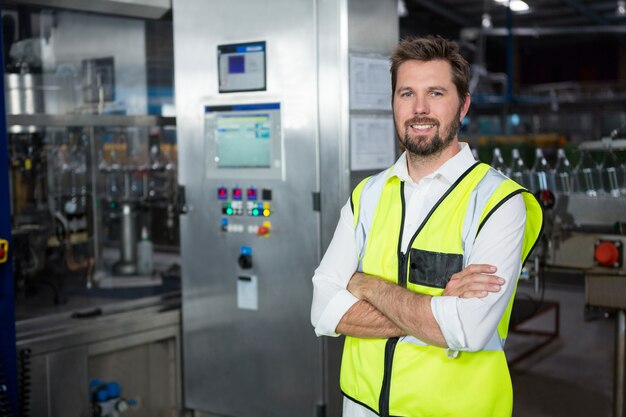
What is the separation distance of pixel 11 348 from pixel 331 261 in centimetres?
120

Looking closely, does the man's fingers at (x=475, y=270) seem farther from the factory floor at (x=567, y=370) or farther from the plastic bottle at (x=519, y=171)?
the factory floor at (x=567, y=370)

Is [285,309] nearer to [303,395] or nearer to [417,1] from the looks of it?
[303,395]

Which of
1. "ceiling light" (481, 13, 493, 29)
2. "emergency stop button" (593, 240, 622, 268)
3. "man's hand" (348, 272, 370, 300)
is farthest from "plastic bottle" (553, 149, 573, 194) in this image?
"ceiling light" (481, 13, 493, 29)

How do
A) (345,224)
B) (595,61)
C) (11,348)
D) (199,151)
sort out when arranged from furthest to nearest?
(595,61)
(199,151)
(11,348)
(345,224)

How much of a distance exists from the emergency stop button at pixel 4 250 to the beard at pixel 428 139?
131 centimetres

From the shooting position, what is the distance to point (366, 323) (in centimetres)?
167

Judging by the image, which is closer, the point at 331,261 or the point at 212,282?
the point at 331,261

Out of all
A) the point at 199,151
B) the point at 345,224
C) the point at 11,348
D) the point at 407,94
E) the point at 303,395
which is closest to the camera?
the point at 407,94

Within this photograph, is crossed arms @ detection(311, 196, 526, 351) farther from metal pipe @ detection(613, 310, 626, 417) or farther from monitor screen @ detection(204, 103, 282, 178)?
metal pipe @ detection(613, 310, 626, 417)

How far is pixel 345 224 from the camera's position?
1.83m

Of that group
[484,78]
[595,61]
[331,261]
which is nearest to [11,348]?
[331,261]

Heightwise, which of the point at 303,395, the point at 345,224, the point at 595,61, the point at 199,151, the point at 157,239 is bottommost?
the point at 303,395

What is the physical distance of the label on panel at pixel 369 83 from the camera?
101 inches

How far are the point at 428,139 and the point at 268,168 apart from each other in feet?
3.75
